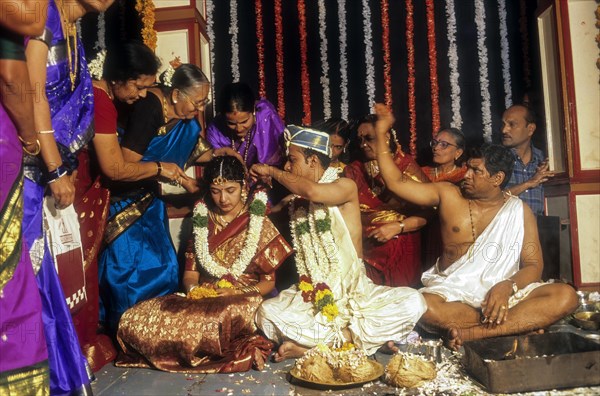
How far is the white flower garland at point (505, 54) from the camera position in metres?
5.97

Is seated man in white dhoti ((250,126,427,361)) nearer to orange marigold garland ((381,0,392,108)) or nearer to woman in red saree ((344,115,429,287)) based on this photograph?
woman in red saree ((344,115,429,287))

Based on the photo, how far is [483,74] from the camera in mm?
6051

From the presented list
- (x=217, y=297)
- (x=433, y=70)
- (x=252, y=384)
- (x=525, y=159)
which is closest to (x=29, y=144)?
(x=217, y=297)

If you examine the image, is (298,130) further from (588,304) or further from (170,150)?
(588,304)

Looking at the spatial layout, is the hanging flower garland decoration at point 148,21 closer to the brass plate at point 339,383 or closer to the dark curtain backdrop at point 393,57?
the dark curtain backdrop at point 393,57

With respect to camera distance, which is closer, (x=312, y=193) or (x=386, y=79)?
(x=312, y=193)

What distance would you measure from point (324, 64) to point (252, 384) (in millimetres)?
4113

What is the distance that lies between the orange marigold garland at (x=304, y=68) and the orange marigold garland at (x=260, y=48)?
0.45m

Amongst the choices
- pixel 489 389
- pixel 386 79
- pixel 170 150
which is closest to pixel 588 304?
pixel 489 389

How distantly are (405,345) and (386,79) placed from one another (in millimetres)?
3427

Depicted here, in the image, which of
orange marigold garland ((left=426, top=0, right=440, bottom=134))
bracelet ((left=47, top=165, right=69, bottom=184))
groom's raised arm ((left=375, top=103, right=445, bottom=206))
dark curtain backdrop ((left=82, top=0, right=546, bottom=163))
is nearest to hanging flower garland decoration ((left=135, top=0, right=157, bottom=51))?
dark curtain backdrop ((left=82, top=0, right=546, bottom=163))

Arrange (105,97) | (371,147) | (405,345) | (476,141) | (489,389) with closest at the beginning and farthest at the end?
(489,389) < (105,97) < (405,345) < (371,147) < (476,141)

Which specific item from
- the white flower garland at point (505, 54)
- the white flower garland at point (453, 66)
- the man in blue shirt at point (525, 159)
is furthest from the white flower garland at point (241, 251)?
the white flower garland at point (505, 54)

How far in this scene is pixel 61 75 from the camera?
9.38 feet
